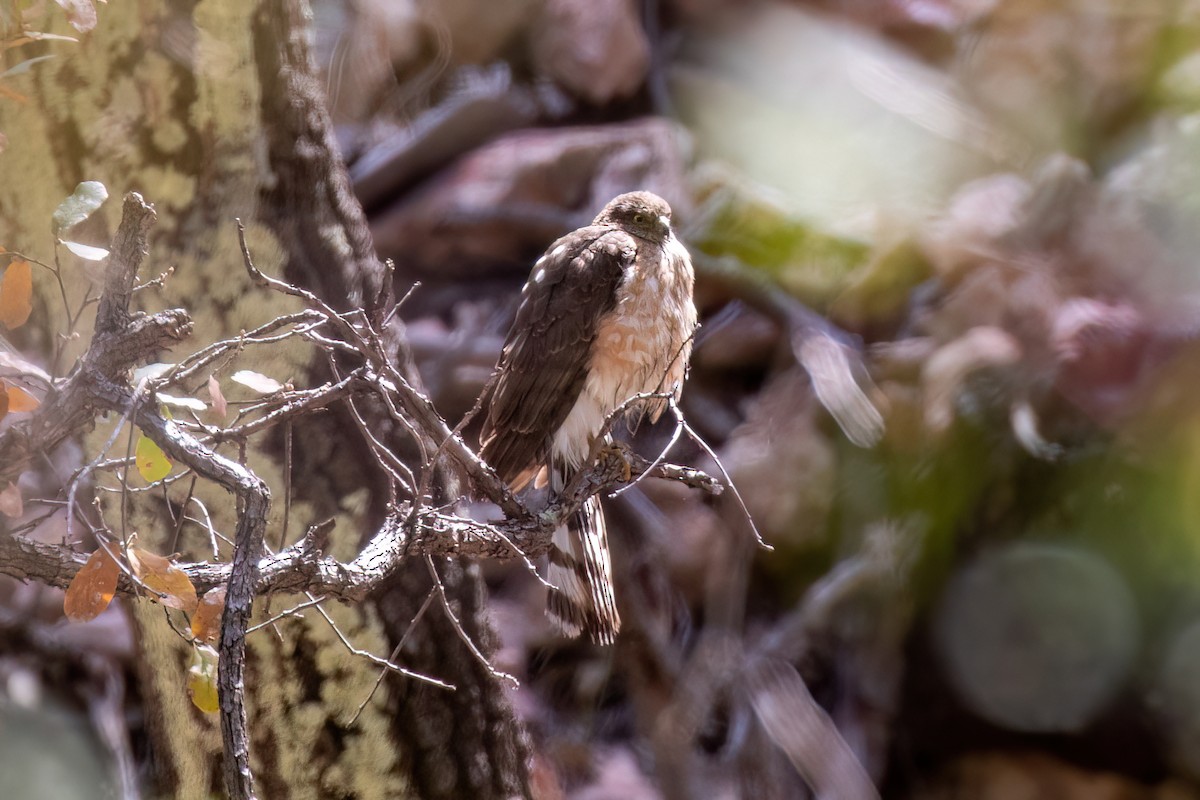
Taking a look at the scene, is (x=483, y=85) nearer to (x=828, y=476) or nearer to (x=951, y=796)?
(x=828, y=476)

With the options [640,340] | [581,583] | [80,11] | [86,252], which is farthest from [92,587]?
[640,340]

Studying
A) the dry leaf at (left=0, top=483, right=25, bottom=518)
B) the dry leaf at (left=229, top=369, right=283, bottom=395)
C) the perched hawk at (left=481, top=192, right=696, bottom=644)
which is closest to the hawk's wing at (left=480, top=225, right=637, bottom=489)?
the perched hawk at (left=481, top=192, right=696, bottom=644)

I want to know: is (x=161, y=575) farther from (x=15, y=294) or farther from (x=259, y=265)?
(x=259, y=265)

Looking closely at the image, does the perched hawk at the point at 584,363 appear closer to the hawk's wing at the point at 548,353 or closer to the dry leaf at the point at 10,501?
the hawk's wing at the point at 548,353

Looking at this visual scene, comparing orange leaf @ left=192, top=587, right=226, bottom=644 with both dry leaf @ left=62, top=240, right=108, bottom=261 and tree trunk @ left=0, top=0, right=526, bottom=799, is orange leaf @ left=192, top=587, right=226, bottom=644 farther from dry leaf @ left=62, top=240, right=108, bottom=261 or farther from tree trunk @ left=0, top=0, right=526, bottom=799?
tree trunk @ left=0, top=0, right=526, bottom=799

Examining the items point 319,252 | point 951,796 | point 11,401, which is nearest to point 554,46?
point 319,252

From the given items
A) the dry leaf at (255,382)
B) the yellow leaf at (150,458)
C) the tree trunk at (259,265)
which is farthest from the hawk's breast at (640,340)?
the yellow leaf at (150,458)
